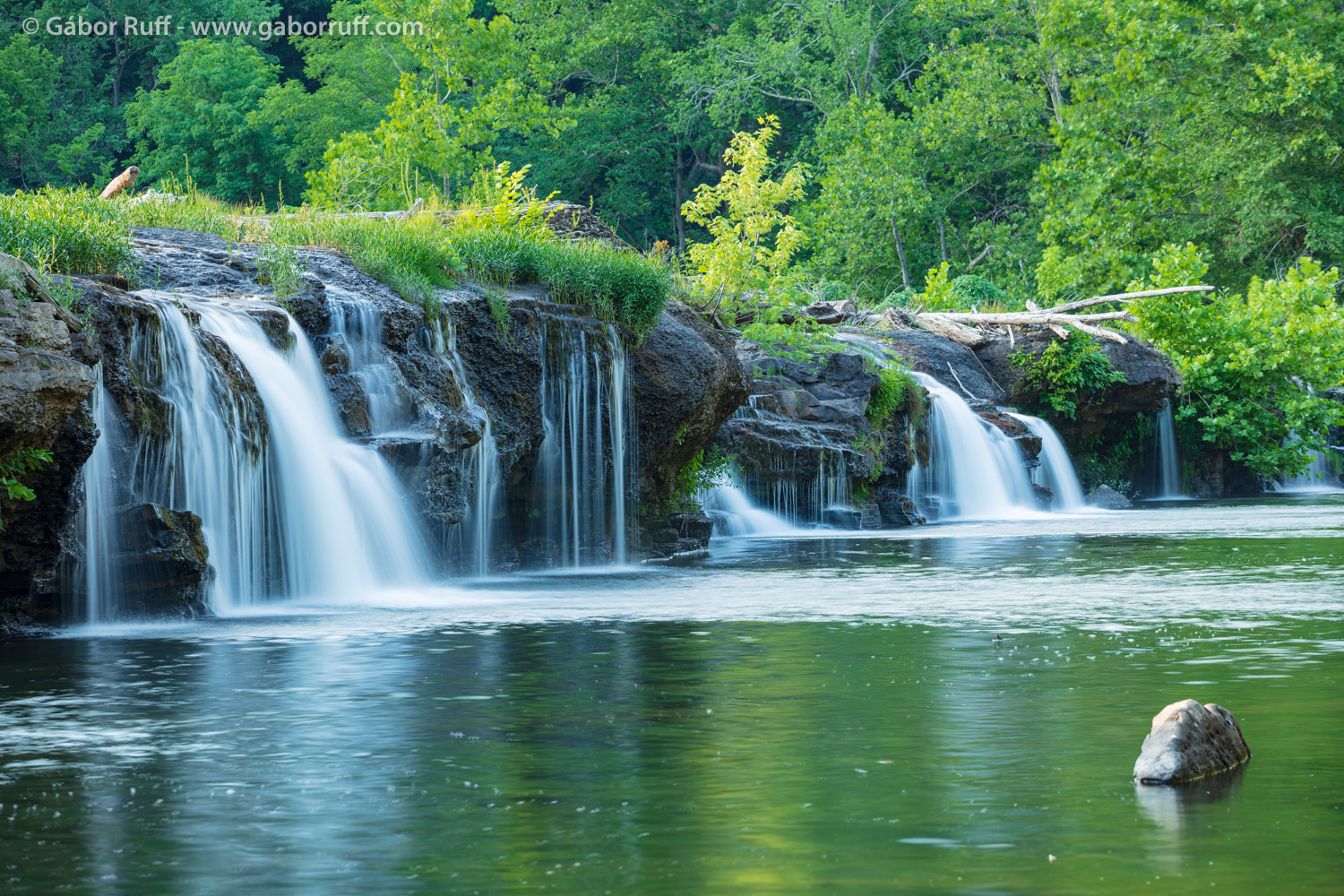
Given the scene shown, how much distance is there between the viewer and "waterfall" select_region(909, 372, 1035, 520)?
2597 centimetres

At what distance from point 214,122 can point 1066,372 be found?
29794 millimetres

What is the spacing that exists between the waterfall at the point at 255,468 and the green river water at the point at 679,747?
749 millimetres

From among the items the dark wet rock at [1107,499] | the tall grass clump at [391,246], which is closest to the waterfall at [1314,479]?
the dark wet rock at [1107,499]

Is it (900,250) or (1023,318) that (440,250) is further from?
(900,250)

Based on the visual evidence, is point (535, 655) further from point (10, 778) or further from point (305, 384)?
point (305, 384)

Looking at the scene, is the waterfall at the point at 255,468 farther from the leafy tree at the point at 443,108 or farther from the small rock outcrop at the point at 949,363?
the leafy tree at the point at 443,108

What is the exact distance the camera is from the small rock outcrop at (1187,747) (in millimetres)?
6102

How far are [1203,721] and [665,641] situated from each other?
4698 mm

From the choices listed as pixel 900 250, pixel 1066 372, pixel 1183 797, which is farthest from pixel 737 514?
pixel 900 250

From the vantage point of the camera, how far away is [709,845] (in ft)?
17.4

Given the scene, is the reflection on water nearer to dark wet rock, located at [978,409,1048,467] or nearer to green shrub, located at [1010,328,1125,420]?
dark wet rock, located at [978,409,1048,467]

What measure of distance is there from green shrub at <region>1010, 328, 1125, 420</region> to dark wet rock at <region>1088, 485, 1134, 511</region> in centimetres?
157

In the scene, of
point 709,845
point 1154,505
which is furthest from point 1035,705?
point 1154,505

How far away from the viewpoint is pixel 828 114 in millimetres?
55469
